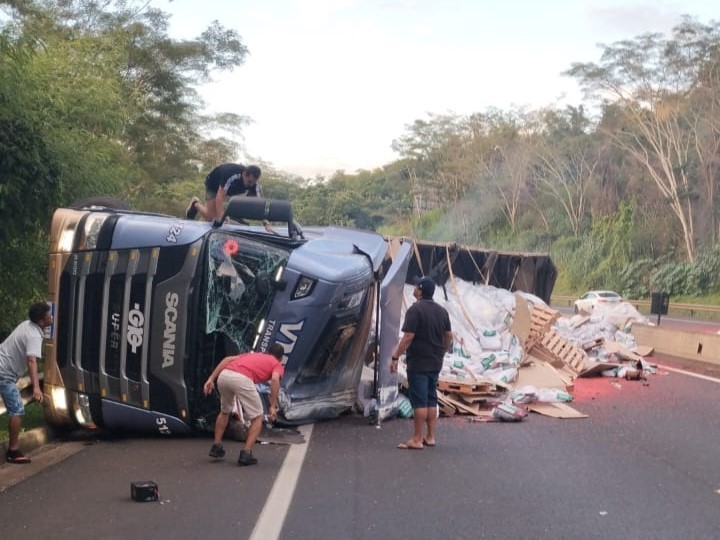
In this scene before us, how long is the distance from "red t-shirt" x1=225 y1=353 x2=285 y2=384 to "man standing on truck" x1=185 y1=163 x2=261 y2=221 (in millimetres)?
3338

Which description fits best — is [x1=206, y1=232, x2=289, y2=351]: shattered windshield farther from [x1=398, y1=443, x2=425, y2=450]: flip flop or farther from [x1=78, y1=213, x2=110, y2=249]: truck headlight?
[x1=398, y1=443, x2=425, y2=450]: flip flop

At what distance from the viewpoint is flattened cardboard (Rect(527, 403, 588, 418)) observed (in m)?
11.7

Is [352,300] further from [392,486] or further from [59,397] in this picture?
[59,397]

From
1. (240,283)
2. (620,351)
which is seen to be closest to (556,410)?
(240,283)

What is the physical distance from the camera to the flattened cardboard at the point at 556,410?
11688 millimetres

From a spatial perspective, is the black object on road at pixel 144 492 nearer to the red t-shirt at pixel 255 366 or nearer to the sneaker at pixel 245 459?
the sneaker at pixel 245 459

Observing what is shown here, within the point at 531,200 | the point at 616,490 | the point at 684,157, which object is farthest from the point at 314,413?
the point at 531,200

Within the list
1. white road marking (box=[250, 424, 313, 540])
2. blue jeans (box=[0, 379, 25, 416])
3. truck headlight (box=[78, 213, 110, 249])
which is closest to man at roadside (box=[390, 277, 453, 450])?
white road marking (box=[250, 424, 313, 540])

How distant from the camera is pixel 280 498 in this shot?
6.97 m

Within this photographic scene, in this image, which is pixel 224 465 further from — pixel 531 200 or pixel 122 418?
pixel 531 200

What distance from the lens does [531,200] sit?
214 feet

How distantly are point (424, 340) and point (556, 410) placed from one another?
3205mm

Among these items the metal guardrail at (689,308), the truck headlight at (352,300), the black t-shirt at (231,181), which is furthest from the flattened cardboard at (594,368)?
the metal guardrail at (689,308)

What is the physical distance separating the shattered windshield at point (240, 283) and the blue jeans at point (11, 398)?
1.90 m
